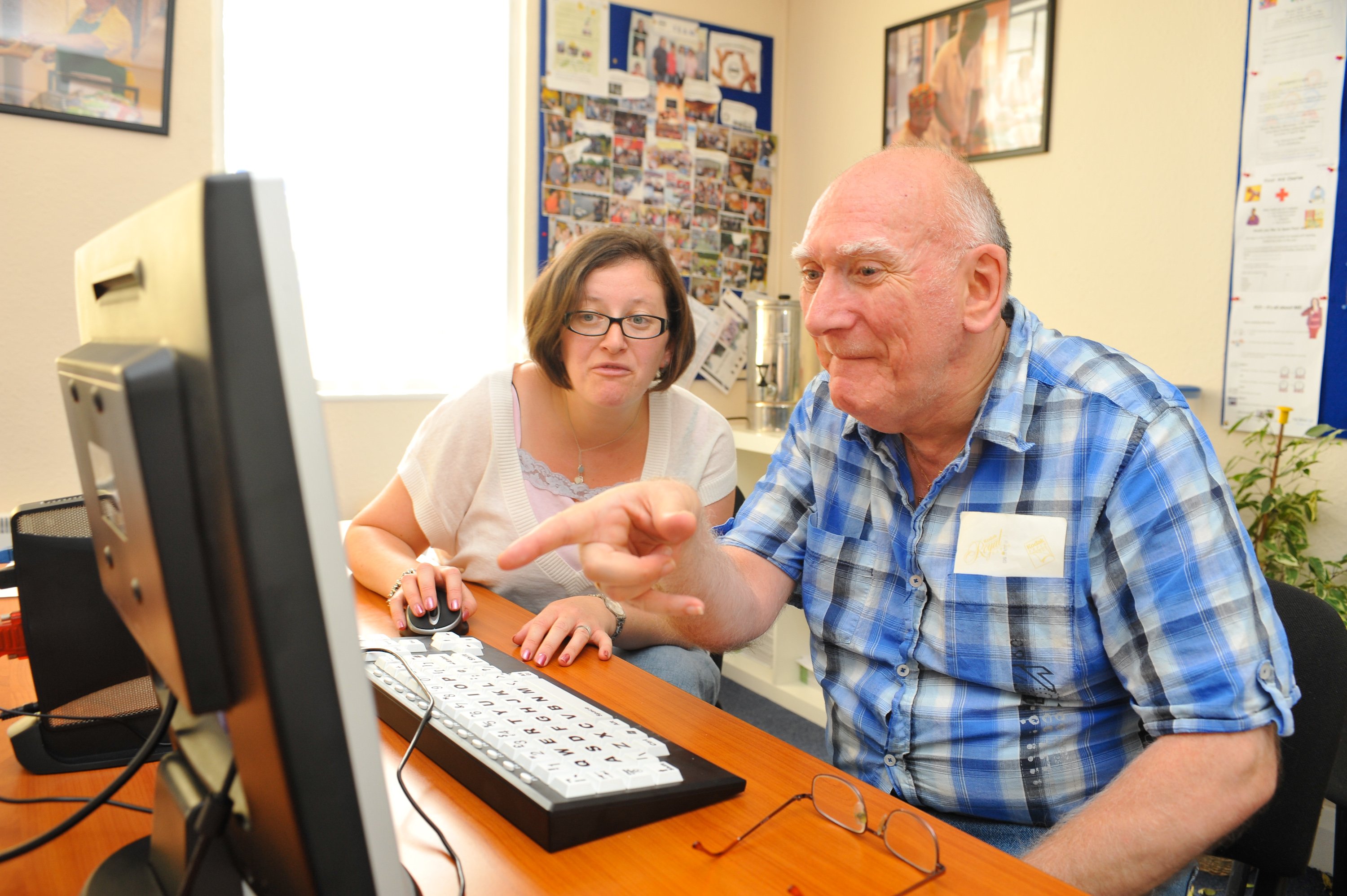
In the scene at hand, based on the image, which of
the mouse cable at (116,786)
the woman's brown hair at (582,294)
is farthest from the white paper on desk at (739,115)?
the mouse cable at (116,786)

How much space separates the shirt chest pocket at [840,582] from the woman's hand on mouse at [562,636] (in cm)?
29

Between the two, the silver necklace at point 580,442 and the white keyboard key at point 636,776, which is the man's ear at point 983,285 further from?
the silver necklace at point 580,442

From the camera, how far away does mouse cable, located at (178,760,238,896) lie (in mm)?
458

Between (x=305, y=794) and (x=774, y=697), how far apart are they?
2.66 metres

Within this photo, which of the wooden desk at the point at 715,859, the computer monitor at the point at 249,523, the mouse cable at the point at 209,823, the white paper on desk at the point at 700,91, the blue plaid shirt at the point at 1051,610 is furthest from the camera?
the white paper on desk at the point at 700,91

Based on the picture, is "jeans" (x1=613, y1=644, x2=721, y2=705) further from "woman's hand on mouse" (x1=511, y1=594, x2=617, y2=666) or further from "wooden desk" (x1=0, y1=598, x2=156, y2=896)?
"wooden desk" (x1=0, y1=598, x2=156, y2=896)

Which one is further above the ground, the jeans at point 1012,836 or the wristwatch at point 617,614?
the wristwatch at point 617,614

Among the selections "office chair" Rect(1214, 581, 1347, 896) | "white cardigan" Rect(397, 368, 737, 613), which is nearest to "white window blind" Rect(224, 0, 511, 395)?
"white cardigan" Rect(397, 368, 737, 613)

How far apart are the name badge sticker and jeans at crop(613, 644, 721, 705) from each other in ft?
1.58

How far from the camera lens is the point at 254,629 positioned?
1.20ft

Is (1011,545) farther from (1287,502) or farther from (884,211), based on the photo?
(1287,502)

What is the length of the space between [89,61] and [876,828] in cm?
245

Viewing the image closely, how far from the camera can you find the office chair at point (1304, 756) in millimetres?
928

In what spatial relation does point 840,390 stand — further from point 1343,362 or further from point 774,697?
point 774,697
